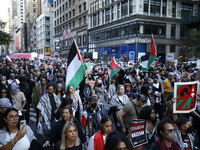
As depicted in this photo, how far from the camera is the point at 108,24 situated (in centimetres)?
4006

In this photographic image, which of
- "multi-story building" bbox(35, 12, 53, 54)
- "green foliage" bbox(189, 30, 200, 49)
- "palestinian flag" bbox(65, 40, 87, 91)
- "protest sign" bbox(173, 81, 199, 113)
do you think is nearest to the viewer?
"protest sign" bbox(173, 81, 199, 113)

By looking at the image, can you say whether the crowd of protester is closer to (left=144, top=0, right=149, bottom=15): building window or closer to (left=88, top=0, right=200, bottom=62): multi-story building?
(left=88, top=0, right=200, bottom=62): multi-story building

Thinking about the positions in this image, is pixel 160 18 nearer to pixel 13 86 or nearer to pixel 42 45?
pixel 13 86

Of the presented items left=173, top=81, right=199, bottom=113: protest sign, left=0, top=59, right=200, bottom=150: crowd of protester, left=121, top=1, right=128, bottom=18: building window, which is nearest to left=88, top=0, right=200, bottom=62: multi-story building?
left=121, top=1, right=128, bottom=18: building window

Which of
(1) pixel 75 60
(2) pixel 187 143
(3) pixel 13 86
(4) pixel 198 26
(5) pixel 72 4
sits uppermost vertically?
(5) pixel 72 4

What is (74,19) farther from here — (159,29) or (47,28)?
(47,28)

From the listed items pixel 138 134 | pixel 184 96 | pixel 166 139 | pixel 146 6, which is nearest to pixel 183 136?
pixel 166 139

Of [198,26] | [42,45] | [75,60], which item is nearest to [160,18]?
[198,26]

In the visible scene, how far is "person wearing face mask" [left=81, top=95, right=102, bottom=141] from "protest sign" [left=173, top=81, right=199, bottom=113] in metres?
1.61

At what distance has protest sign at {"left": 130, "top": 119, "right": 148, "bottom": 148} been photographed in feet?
9.41

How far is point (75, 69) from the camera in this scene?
565 cm

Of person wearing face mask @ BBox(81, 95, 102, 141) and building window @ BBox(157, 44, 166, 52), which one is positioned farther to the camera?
building window @ BBox(157, 44, 166, 52)

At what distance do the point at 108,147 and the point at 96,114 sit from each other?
1858mm

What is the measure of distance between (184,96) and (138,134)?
167cm
